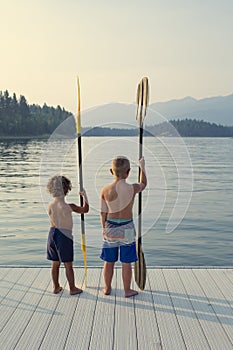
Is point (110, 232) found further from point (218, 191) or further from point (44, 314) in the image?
point (218, 191)

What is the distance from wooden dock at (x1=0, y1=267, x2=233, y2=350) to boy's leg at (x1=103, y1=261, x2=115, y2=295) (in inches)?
2.3

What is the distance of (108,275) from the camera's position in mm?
4258

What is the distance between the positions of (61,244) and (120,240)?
530mm

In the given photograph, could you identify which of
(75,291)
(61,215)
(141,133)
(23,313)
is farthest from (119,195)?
(23,313)

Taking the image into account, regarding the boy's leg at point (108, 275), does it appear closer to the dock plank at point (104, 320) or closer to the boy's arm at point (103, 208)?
the dock plank at point (104, 320)

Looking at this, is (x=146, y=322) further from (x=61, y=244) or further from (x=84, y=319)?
(x=61, y=244)

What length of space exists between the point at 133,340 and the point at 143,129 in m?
1.93

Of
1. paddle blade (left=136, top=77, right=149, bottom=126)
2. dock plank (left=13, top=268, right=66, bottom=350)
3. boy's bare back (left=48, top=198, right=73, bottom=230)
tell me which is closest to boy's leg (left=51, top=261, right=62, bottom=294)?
dock plank (left=13, top=268, right=66, bottom=350)

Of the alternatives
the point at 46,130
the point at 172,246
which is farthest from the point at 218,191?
the point at 46,130

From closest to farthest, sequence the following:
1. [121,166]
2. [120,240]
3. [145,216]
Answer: [121,166], [120,240], [145,216]

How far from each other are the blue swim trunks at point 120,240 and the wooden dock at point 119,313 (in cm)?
37

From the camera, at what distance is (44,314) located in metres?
3.85

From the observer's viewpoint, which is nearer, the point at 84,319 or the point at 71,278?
the point at 84,319

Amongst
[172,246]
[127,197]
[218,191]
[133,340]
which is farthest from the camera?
[218,191]
